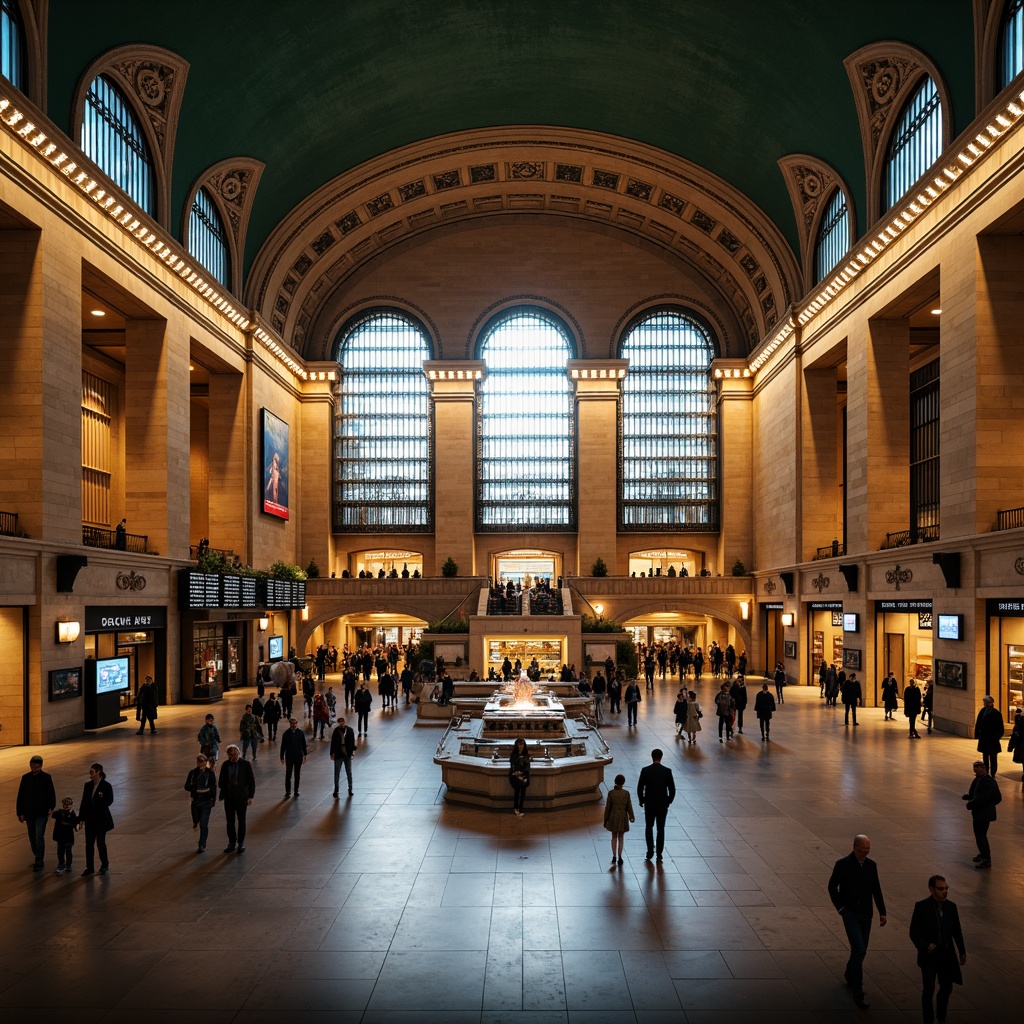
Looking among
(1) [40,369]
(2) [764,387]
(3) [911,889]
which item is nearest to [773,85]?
(2) [764,387]

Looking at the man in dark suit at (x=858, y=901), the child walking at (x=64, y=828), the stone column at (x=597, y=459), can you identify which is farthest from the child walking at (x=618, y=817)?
the stone column at (x=597, y=459)

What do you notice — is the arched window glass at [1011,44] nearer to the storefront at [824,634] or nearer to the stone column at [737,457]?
the storefront at [824,634]

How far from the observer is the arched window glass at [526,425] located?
141 feet

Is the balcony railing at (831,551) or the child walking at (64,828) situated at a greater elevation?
the balcony railing at (831,551)

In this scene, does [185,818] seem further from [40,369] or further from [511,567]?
[511,567]

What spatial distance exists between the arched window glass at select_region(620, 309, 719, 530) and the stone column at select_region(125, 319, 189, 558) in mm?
22104

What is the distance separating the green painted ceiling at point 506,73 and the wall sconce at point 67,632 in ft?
37.5

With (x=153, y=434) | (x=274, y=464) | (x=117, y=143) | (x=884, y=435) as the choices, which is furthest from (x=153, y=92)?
(x=884, y=435)

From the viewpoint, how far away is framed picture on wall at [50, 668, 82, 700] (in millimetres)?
19359

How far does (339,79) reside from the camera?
97.1 ft

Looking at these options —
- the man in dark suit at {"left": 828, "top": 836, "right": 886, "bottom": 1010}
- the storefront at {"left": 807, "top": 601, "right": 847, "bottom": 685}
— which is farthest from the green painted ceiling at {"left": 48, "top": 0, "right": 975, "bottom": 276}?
the man in dark suit at {"left": 828, "top": 836, "right": 886, "bottom": 1010}

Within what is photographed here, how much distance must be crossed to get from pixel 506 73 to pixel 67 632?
78.5ft

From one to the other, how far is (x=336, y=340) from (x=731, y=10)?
915 inches

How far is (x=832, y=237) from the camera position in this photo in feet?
101
